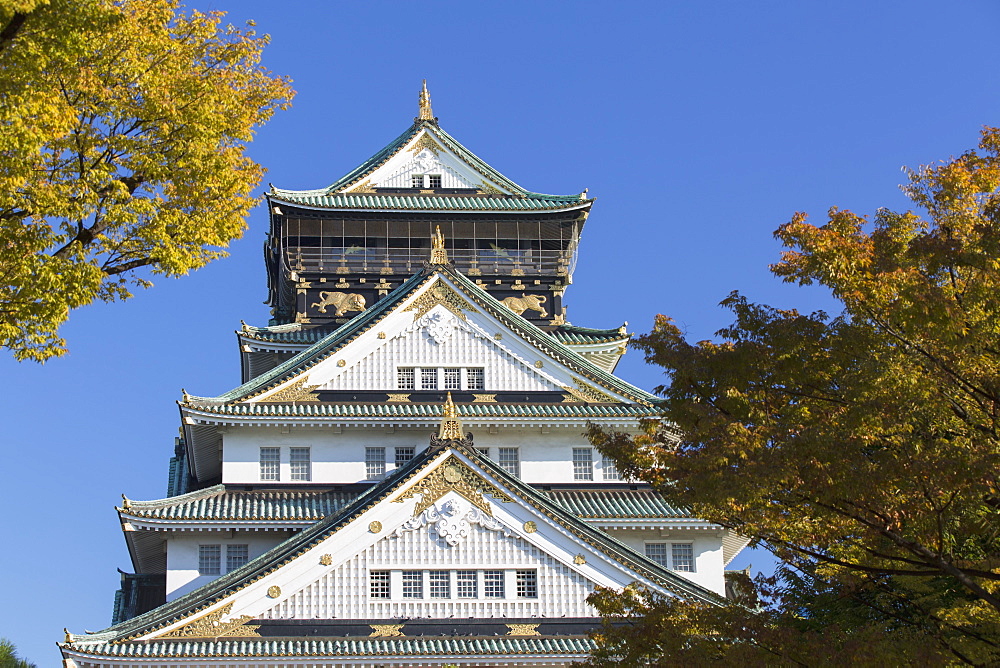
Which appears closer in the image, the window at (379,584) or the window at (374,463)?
the window at (379,584)

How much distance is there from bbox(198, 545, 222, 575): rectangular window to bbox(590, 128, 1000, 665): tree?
17336 millimetres

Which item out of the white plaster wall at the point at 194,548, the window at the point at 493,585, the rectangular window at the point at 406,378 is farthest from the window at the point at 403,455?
the window at the point at 493,585

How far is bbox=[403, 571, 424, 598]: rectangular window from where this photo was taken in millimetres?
32156

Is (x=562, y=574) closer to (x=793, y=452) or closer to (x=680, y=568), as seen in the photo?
(x=680, y=568)

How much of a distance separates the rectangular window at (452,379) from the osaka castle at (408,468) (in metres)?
0.07

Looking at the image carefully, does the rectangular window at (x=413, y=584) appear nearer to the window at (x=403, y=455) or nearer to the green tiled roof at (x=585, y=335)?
the window at (x=403, y=455)

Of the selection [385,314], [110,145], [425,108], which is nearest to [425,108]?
[425,108]

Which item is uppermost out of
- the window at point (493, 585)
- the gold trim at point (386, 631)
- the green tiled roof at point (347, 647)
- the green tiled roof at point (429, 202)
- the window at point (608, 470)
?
the green tiled roof at point (429, 202)

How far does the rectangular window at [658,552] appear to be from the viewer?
1460 inches

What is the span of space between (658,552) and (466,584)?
7.04 meters

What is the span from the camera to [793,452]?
17.6 m

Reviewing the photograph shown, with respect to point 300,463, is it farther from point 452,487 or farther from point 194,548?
point 452,487

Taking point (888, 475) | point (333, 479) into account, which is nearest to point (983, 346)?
point (888, 475)

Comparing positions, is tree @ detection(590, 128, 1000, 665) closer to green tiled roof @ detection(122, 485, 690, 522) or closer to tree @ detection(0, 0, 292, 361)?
tree @ detection(0, 0, 292, 361)
